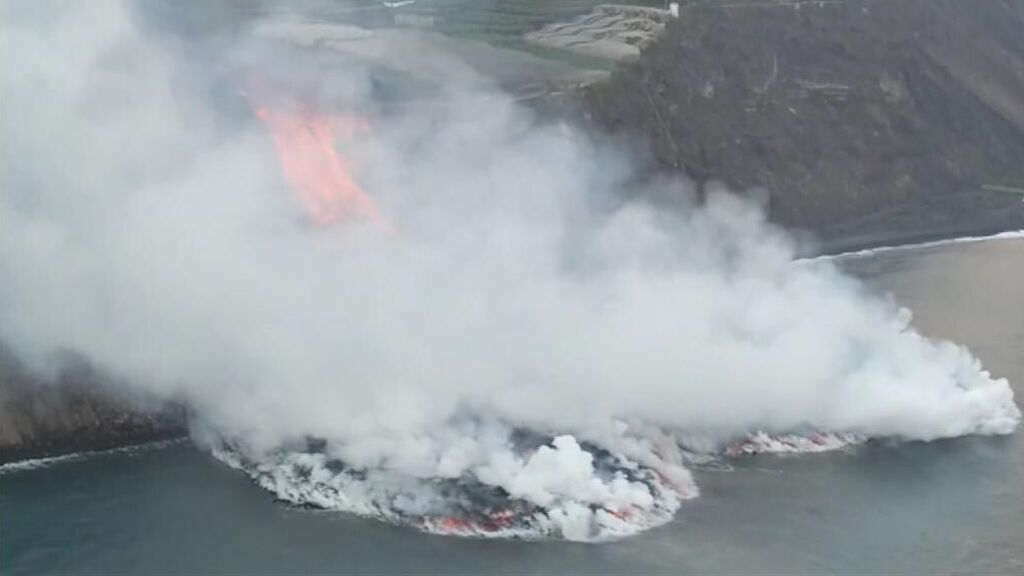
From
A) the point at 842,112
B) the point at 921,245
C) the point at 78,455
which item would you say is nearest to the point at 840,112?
the point at 842,112

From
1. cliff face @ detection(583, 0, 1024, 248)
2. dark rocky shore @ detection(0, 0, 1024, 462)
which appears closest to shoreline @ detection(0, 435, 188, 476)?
dark rocky shore @ detection(0, 0, 1024, 462)

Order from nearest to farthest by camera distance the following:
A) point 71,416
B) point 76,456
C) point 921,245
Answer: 1. point 76,456
2. point 71,416
3. point 921,245

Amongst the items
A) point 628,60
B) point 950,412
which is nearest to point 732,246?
point 950,412

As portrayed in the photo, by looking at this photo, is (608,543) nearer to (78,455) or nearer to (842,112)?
(78,455)

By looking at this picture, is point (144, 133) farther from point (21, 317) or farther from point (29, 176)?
point (21, 317)

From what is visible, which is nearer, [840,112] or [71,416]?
[71,416]

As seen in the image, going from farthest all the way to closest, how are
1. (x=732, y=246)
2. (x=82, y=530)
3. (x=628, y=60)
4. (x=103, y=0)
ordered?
(x=628, y=60) → (x=732, y=246) → (x=103, y=0) → (x=82, y=530)
